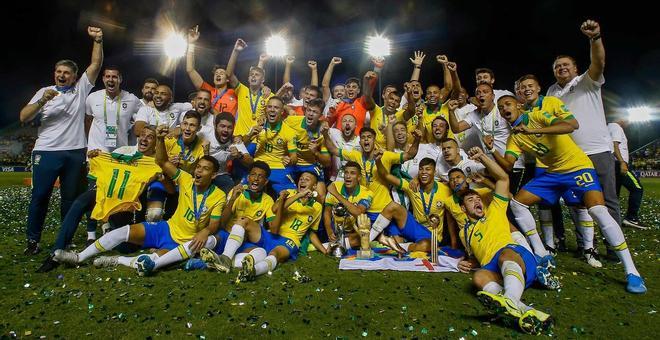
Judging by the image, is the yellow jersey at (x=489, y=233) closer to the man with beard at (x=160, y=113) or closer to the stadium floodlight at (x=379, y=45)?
the man with beard at (x=160, y=113)

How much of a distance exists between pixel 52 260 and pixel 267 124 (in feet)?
12.9

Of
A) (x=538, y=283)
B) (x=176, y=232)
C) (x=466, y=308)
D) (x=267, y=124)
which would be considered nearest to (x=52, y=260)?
(x=176, y=232)

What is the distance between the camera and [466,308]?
12.9 ft

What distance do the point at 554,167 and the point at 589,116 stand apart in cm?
106

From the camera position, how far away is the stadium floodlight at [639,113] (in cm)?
3551

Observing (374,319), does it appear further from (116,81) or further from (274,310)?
(116,81)

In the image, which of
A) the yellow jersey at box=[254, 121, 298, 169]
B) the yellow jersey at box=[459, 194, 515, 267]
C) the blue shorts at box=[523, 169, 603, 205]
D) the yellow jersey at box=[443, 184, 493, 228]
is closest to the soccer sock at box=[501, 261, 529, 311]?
the yellow jersey at box=[459, 194, 515, 267]

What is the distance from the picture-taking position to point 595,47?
507 centimetres

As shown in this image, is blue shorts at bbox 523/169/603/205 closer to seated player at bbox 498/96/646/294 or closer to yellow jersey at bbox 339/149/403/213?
seated player at bbox 498/96/646/294

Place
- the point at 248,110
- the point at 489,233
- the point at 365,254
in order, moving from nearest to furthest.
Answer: the point at 489,233 → the point at 365,254 → the point at 248,110

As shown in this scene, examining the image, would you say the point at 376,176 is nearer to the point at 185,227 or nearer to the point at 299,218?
the point at 299,218

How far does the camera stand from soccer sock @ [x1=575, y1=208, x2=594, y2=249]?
593 cm

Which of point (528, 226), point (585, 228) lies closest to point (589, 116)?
point (585, 228)

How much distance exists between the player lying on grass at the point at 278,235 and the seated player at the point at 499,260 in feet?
7.91
